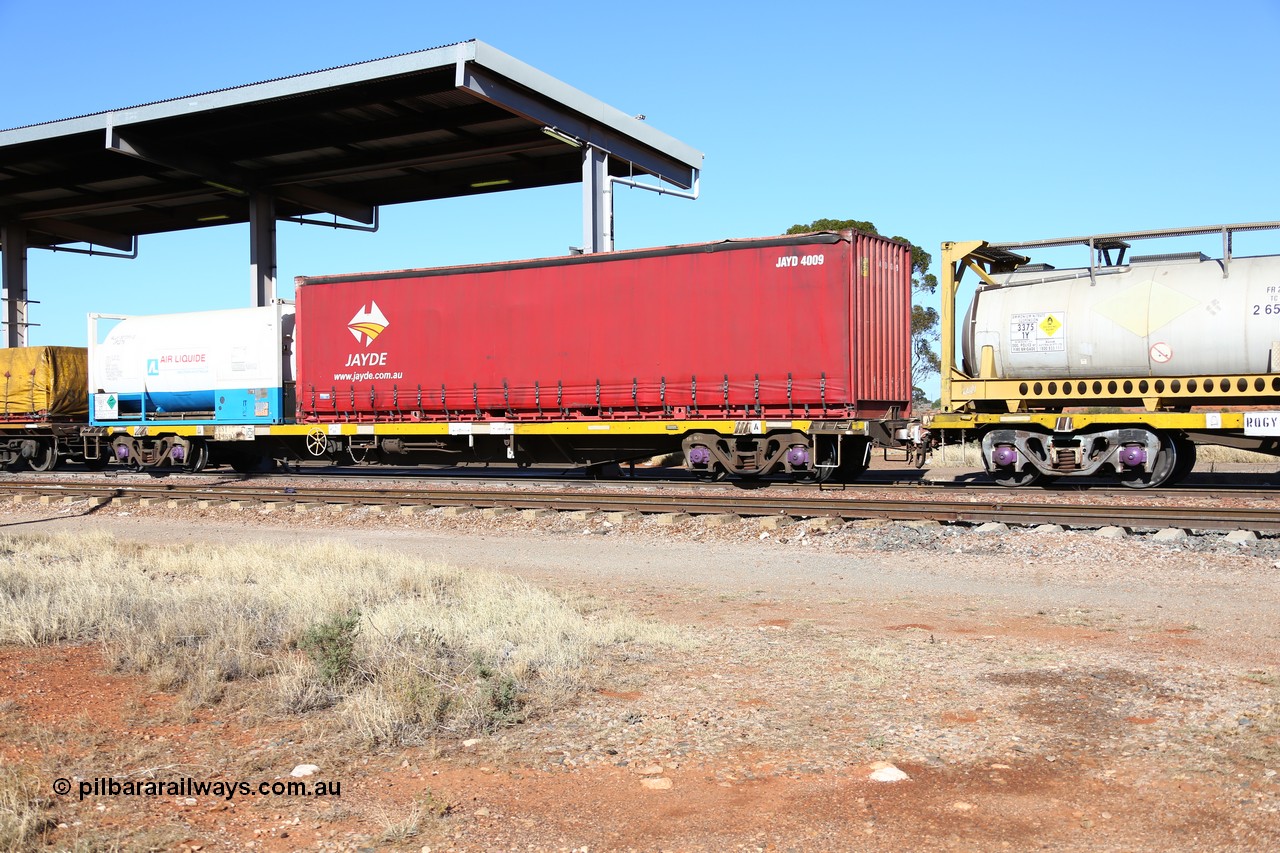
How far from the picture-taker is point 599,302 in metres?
17.9

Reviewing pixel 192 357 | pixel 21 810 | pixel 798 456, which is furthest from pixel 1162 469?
pixel 192 357

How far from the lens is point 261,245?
33594mm

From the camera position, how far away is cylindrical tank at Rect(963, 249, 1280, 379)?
14.3m

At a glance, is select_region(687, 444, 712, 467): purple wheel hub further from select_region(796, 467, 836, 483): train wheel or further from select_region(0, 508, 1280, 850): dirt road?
select_region(0, 508, 1280, 850): dirt road

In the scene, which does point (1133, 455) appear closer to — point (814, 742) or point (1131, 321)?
point (1131, 321)

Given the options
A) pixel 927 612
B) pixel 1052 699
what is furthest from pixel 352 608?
pixel 1052 699

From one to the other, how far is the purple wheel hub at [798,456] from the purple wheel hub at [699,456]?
1.36 meters

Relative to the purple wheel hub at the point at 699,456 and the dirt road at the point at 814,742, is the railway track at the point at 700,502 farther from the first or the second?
the dirt road at the point at 814,742

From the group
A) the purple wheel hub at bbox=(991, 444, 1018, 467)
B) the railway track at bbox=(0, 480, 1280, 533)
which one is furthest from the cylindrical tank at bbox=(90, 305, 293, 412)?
the purple wheel hub at bbox=(991, 444, 1018, 467)

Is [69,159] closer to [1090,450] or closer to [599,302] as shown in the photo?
[599,302]

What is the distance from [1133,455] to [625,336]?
8.02 metres

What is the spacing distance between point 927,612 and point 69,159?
1290 inches

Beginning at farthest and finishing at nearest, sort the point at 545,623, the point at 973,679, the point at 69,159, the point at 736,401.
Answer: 1. the point at 69,159
2. the point at 736,401
3. the point at 545,623
4. the point at 973,679

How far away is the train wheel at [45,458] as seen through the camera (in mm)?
26784
